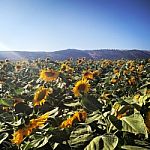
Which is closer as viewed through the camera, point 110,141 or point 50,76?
point 110,141

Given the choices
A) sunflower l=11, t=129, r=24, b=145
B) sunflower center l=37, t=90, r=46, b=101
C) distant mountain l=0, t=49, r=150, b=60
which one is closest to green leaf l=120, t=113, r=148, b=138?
sunflower l=11, t=129, r=24, b=145

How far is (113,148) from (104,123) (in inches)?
16.9

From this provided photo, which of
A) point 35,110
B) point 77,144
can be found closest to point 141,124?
point 77,144

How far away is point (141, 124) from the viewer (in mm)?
1746

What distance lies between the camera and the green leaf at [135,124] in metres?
1.72

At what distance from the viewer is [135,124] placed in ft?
5.78

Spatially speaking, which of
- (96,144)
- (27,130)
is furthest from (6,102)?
(96,144)

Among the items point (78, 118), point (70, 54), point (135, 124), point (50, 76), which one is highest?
point (135, 124)

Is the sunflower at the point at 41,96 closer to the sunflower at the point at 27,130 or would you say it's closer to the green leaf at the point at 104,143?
the sunflower at the point at 27,130

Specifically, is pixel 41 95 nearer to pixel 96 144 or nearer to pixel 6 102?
pixel 6 102

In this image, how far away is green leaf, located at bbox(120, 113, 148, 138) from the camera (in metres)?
1.72

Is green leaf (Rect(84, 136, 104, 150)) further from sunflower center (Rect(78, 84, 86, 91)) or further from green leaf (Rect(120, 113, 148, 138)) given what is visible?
sunflower center (Rect(78, 84, 86, 91))

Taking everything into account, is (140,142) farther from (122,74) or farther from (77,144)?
(122,74)

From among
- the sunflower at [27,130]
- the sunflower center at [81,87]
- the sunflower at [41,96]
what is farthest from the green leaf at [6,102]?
the sunflower center at [81,87]
